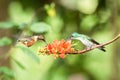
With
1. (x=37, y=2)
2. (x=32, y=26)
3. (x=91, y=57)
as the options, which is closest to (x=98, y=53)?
(x=91, y=57)

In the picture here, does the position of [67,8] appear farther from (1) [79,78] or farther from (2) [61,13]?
(1) [79,78]

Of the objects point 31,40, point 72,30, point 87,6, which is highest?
point 31,40

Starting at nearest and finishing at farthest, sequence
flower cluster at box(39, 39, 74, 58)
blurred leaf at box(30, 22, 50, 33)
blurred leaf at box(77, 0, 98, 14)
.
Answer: flower cluster at box(39, 39, 74, 58) → blurred leaf at box(30, 22, 50, 33) → blurred leaf at box(77, 0, 98, 14)

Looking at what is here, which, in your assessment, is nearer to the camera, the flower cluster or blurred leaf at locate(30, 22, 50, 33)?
the flower cluster

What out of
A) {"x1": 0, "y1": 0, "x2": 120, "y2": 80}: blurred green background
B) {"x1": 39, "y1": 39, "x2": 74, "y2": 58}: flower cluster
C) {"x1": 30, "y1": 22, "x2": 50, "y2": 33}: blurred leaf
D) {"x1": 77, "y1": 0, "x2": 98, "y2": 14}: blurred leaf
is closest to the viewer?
{"x1": 39, "y1": 39, "x2": 74, "y2": 58}: flower cluster

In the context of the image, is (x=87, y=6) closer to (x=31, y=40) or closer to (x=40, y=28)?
(x=40, y=28)

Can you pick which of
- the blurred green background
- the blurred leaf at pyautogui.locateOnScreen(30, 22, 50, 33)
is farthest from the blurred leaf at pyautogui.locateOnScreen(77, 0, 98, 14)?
the blurred leaf at pyautogui.locateOnScreen(30, 22, 50, 33)

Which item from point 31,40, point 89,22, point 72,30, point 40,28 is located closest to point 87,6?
point 89,22

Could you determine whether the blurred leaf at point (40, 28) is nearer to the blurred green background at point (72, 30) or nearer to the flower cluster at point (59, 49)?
the flower cluster at point (59, 49)

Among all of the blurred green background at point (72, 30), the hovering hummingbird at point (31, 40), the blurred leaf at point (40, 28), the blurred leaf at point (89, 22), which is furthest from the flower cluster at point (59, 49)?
the blurred leaf at point (89, 22)

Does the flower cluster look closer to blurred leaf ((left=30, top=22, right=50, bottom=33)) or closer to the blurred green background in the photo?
blurred leaf ((left=30, top=22, right=50, bottom=33))

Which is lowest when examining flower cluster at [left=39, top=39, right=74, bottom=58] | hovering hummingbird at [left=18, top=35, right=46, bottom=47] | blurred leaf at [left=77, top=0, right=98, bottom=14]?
blurred leaf at [left=77, top=0, right=98, bottom=14]
